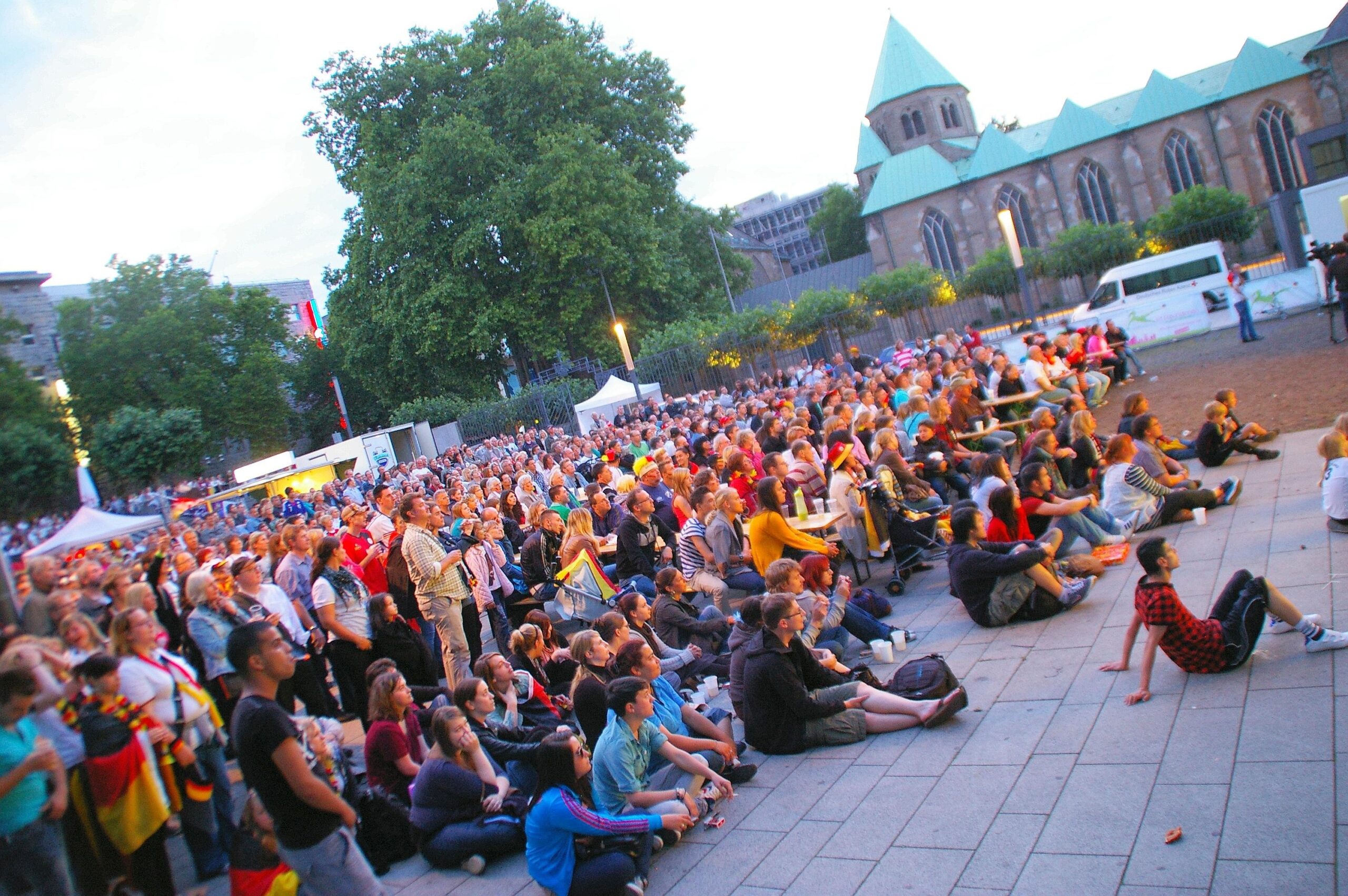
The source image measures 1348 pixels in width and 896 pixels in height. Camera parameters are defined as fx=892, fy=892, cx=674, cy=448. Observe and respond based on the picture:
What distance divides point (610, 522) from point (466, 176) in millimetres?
25163

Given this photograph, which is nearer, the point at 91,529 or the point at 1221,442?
the point at 1221,442

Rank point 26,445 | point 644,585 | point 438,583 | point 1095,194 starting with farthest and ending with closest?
point 1095,194
point 26,445
point 644,585
point 438,583

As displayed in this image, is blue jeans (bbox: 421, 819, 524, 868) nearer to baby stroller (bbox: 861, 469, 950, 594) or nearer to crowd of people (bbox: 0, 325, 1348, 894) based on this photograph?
crowd of people (bbox: 0, 325, 1348, 894)

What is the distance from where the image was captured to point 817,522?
825 cm

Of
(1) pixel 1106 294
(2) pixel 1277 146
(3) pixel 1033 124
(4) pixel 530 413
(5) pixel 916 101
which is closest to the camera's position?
(1) pixel 1106 294

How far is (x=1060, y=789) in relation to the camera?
4.21m

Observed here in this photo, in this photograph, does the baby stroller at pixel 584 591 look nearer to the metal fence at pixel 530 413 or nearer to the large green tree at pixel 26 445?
the large green tree at pixel 26 445

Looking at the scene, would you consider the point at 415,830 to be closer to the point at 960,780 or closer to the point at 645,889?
the point at 645,889

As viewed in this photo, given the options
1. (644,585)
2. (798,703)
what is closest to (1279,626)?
(798,703)

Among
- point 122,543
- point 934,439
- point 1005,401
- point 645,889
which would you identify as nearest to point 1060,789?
point 645,889

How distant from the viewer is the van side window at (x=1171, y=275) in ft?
66.5

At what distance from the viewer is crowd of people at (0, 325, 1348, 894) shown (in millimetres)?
4070

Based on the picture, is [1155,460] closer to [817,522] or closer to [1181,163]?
[817,522]

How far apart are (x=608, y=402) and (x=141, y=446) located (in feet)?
59.6
